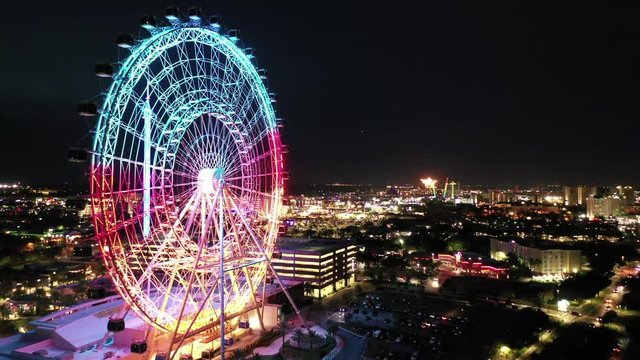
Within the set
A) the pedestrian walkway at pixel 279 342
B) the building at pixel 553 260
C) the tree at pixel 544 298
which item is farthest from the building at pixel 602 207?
the pedestrian walkway at pixel 279 342

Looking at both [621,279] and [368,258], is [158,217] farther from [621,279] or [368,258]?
[621,279]

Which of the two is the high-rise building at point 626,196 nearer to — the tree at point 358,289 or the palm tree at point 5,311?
the tree at point 358,289

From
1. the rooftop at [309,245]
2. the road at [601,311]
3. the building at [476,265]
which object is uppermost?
the rooftop at [309,245]

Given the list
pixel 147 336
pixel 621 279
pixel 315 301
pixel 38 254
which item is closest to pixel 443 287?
pixel 315 301

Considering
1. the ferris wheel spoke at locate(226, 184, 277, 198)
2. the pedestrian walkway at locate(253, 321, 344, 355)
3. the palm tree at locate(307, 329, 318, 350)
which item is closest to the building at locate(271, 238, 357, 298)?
the pedestrian walkway at locate(253, 321, 344, 355)

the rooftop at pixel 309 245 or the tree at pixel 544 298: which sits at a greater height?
the rooftop at pixel 309 245

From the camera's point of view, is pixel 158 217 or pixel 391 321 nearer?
pixel 158 217
